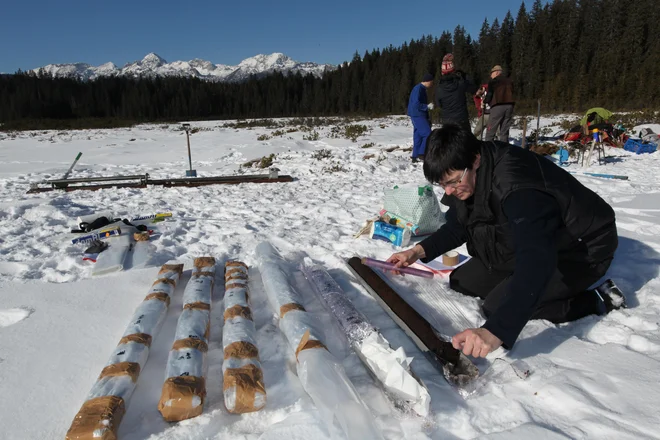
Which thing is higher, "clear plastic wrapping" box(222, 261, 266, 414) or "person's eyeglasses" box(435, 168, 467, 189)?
A: "person's eyeglasses" box(435, 168, 467, 189)

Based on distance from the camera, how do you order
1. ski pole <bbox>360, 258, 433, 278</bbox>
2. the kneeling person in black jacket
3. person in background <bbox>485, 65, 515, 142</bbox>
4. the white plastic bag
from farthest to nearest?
person in background <bbox>485, 65, 515, 142</bbox>
the white plastic bag
ski pole <bbox>360, 258, 433, 278</bbox>
the kneeling person in black jacket

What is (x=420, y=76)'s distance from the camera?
49125 millimetres

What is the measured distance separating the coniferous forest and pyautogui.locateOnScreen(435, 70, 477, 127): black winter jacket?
29.5 meters

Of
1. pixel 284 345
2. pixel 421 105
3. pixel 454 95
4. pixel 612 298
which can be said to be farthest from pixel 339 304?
pixel 454 95

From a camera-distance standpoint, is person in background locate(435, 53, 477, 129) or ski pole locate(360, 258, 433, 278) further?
person in background locate(435, 53, 477, 129)

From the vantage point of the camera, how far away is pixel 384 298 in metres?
2.59

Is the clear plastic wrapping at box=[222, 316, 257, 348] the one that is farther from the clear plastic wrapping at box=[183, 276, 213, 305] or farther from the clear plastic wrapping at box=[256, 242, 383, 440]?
the clear plastic wrapping at box=[183, 276, 213, 305]

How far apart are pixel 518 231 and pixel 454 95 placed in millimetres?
5710

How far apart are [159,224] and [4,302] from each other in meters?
2.02

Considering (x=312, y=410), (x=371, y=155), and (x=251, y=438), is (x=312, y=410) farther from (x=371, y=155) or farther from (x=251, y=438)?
→ (x=371, y=155)

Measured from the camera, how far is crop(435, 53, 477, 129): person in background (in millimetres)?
6785

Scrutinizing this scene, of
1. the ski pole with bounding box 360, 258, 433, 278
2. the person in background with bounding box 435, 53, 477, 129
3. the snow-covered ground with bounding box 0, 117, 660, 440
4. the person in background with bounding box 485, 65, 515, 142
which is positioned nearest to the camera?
the snow-covered ground with bounding box 0, 117, 660, 440

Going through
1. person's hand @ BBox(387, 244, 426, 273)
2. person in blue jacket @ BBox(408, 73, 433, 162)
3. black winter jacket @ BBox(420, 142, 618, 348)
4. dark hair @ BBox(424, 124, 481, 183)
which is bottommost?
person's hand @ BBox(387, 244, 426, 273)

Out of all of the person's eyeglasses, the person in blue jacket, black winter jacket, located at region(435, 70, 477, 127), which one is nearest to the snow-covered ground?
the person's eyeglasses
